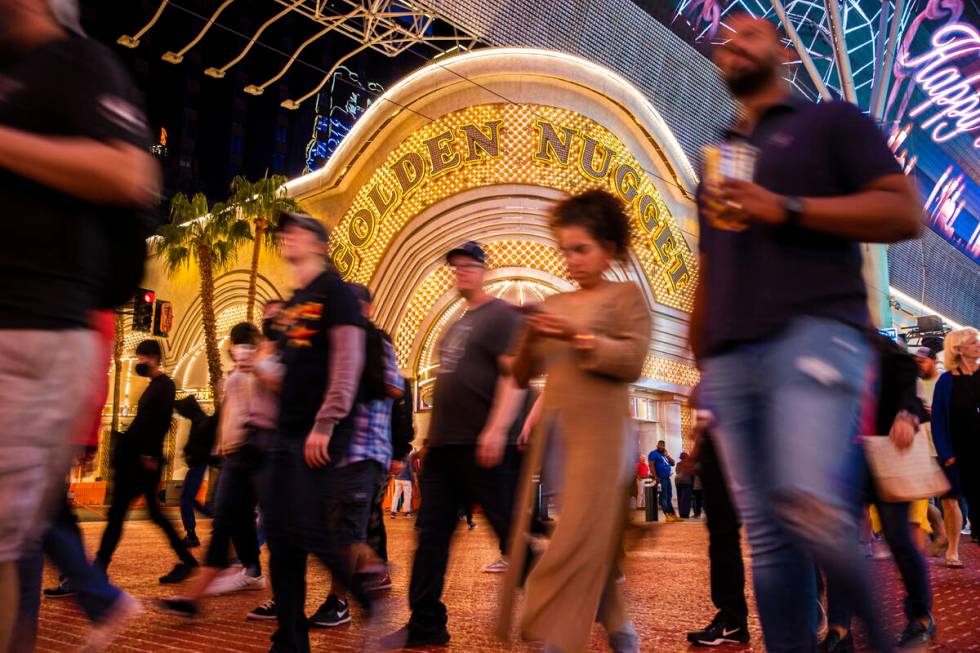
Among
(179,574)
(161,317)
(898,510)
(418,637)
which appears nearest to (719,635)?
(898,510)

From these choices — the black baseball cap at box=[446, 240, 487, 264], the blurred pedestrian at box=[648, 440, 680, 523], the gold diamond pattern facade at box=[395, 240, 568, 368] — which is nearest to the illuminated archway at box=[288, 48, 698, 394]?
the gold diamond pattern facade at box=[395, 240, 568, 368]

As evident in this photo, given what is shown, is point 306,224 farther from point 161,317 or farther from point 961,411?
point 161,317

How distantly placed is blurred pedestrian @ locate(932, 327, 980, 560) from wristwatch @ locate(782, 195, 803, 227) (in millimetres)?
5901

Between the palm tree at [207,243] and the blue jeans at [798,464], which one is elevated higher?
the palm tree at [207,243]

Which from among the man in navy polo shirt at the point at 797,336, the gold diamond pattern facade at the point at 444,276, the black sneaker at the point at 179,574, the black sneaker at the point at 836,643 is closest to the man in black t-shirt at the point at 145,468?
the black sneaker at the point at 179,574

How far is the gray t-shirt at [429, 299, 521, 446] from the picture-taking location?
4.60 meters

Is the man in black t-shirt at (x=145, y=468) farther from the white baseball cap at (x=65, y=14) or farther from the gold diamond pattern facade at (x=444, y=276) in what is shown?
the gold diamond pattern facade at (x=444, y=276)

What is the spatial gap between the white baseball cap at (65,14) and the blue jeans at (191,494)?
6.46 m

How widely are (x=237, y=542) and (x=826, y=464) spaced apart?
514cm

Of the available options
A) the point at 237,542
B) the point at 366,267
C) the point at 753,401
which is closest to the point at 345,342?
the point at 753,401

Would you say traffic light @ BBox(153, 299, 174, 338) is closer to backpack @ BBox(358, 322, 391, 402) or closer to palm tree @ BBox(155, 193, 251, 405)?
palm tree @ BBox(155, 193, 251, 405)

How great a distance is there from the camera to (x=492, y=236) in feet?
61.2

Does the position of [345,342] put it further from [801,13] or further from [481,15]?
[801,13]

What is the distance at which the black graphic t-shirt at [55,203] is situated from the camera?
1.74 metres
